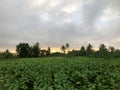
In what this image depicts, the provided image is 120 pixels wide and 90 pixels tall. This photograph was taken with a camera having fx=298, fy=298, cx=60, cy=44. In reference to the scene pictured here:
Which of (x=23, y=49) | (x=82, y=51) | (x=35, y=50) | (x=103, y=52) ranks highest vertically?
(x=23, y=49)

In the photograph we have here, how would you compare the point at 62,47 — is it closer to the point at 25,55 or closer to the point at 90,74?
the point at 25,55

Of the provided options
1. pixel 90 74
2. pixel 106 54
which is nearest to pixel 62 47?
pixel 106 54

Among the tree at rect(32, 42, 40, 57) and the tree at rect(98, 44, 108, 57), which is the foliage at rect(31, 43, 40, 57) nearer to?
the tree at rect(32, 42, 40, 57)

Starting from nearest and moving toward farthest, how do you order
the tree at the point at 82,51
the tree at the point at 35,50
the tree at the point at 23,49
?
the tree at the point at 82,51
the tree at the point at 23,49
the tree at the point at 35,50

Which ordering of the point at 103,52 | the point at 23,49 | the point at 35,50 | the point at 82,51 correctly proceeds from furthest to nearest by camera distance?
the point at 35,50 → the point at 23,49 → the point at 82,51 → the point at 103,52

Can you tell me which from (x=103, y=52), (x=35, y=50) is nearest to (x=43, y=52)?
(x=35, y=50)

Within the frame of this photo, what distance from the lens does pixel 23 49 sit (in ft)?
271

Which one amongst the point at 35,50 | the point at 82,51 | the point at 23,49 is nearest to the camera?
the point at 82,51

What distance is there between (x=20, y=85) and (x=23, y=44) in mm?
69465

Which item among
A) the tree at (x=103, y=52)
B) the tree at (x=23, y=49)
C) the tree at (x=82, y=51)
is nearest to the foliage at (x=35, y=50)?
the tree at (x=23, y=49)

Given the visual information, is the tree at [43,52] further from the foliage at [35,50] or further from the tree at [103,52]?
the tree at [103,52]

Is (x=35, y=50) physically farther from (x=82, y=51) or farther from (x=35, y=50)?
(x=82, y=51)

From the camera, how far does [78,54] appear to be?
265 feet

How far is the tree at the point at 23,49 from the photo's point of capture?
82438 millimetres
